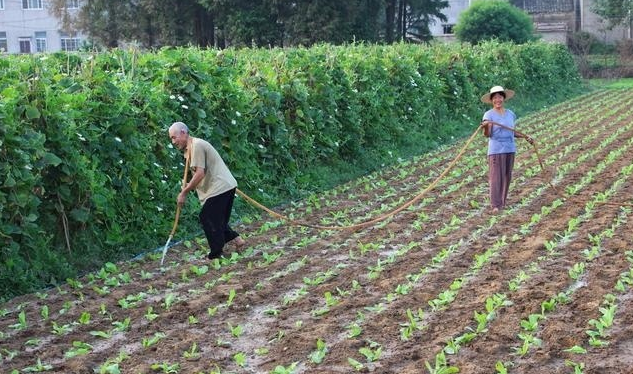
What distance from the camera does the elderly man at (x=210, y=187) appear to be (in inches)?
378

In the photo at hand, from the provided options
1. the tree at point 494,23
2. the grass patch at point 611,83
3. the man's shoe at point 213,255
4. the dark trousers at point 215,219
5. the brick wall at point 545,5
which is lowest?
the man's shoe at point 213,255

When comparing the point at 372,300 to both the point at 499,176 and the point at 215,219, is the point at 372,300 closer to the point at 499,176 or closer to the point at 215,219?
the point at 215,219

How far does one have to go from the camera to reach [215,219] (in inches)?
386

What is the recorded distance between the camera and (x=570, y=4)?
63.2 metres

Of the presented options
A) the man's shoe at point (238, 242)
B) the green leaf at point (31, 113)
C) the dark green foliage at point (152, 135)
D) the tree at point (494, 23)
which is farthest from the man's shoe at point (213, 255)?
the tree at point (494, 23)

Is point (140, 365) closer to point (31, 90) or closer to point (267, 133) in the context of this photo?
point (31, 90)

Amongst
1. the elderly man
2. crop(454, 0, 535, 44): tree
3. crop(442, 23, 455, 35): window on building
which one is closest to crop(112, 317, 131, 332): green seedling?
the elderly man

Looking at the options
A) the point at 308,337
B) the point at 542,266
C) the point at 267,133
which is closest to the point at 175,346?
the point at 308,337

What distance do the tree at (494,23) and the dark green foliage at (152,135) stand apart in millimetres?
31870

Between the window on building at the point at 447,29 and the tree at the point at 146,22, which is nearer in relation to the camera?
the tree at the point at 146,22

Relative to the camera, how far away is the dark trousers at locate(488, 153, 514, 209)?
1187cm

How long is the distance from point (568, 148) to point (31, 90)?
36.5ft

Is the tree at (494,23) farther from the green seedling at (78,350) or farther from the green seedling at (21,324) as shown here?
the green seedling at (78,350)

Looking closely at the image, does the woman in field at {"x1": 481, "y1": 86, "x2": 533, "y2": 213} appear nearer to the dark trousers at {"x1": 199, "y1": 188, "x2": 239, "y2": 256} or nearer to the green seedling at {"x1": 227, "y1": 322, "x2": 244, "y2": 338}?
the dark trousers at {"x1": 199, "y1": 188, "x2": 239, "y2": 256}
